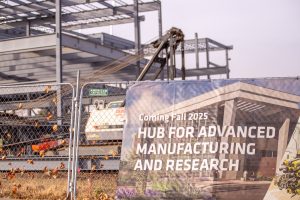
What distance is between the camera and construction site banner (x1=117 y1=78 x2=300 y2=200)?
20.3 ft

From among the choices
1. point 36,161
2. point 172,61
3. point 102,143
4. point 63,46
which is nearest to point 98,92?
point 63,46

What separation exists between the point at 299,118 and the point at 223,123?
99cm

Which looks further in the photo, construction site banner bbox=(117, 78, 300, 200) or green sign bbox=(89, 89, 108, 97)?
green sign bbox=(89, 89, 108, 97)

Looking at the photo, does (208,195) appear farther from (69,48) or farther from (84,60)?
(84,60)

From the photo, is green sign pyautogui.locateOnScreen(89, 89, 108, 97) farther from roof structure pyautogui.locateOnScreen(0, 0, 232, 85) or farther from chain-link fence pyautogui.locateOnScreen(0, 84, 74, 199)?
chain-link fence pyautogui.locateOnScreen(0, 84, 74, 199)

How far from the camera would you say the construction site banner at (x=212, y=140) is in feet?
20.3

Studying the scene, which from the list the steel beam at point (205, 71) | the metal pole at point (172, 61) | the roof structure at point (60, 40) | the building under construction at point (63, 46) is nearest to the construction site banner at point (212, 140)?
the metal pole at point (172, 61)

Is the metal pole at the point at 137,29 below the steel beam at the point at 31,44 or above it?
above

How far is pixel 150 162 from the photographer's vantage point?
21.9 feet

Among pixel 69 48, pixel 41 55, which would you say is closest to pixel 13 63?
pixel 41 55

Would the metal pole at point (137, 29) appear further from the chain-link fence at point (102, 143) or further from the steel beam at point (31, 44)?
the chain-link fence at point (102, 143)

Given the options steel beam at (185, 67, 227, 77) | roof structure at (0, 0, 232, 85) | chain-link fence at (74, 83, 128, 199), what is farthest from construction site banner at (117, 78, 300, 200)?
steel beam at (185, 67, 227, 77)

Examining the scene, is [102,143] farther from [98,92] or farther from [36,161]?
[98,92]

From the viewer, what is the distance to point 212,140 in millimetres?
6461
